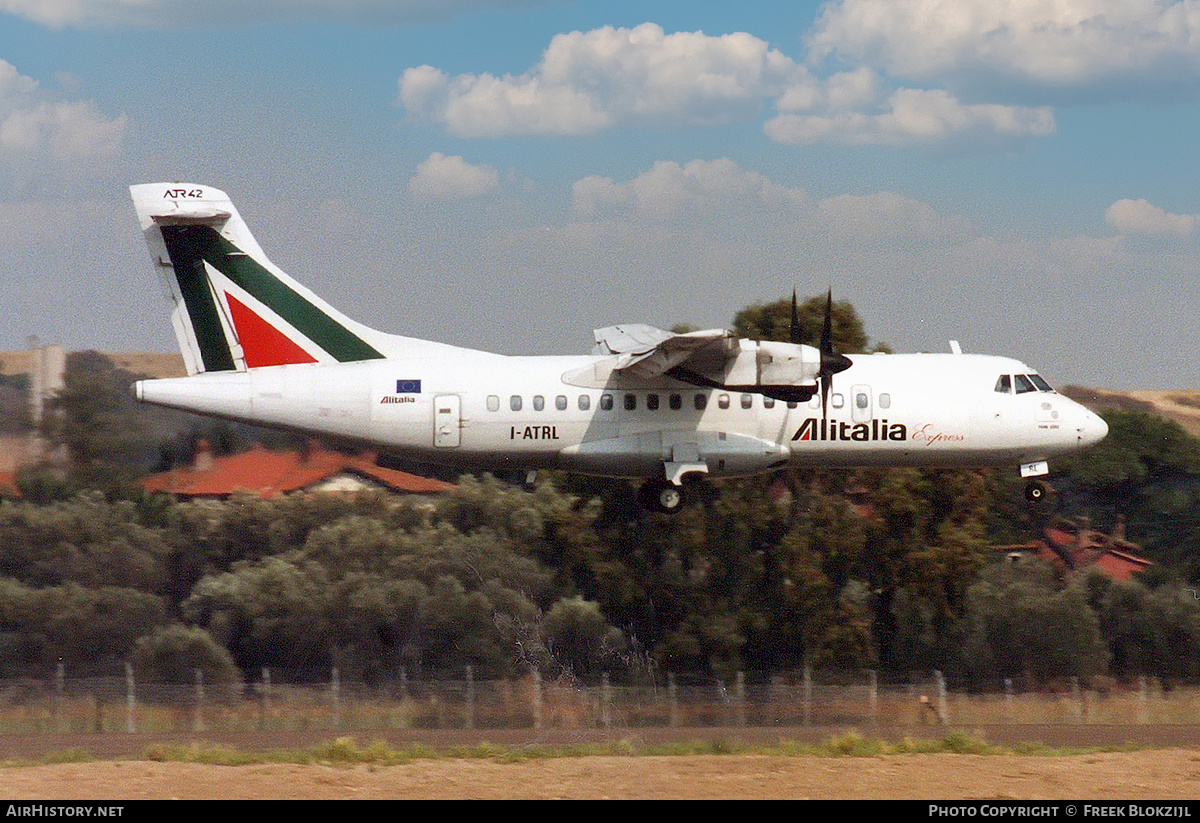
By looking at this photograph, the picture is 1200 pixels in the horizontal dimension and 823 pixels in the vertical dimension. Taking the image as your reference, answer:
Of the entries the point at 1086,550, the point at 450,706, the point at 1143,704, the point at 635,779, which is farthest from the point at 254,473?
the point at 1086,550

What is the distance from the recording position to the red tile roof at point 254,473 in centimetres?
4347

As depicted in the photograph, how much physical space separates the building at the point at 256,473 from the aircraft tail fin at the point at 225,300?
432 inches

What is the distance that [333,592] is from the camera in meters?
45.4

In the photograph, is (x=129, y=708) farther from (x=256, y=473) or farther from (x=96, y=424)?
(x=256, y=473)

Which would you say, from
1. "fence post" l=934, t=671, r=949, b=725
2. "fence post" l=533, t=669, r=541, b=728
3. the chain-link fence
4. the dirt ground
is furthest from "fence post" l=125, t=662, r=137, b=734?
"fence post" l=934, t=671, r=949, b=725

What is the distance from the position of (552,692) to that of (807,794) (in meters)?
10.9

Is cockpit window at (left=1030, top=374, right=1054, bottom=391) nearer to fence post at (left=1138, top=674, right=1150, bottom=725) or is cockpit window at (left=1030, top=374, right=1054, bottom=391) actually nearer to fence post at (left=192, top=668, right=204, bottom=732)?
fence post at (left=1138, top=674, right=1150, bottom=725)

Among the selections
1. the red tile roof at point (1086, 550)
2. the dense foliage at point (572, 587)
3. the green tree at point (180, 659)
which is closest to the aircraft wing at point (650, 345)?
the dense foliage at point (572, 587)

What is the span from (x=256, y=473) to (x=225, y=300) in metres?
14.1

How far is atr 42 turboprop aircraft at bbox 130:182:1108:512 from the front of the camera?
3041 cm

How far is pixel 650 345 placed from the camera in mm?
28500

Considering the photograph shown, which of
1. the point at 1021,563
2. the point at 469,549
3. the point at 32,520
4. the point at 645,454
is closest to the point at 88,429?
the point at 32,520

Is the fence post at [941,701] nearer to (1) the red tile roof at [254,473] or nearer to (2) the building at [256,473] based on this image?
(2) the building at [256,473]
